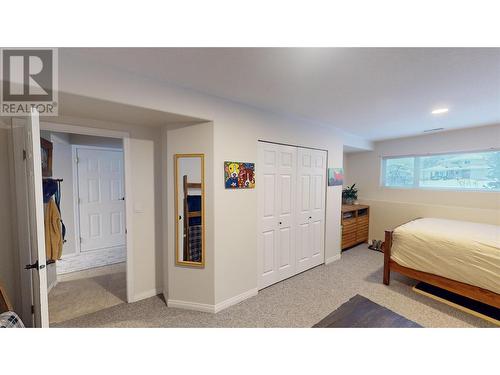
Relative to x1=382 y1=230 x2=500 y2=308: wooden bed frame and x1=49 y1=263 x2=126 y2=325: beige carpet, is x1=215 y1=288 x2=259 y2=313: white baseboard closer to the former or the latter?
x1=49 y1=263 x2=126 y2=325: beige carpet

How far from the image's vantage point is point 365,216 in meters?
4.18

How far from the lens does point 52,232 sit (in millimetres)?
2379

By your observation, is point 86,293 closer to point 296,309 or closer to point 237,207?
point 237,207

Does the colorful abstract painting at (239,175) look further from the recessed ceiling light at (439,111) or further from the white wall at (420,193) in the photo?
the white wall at (420,193)

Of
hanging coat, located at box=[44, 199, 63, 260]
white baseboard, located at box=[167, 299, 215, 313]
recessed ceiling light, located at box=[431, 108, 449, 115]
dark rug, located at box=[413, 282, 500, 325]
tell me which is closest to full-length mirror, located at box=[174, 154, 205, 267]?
white baseboard, located at box=[167, 299, 215, 313]

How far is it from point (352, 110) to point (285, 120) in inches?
31.4

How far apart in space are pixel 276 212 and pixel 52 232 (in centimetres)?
272

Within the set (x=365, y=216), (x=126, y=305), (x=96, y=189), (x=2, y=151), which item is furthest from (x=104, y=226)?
(x=365, y=216)

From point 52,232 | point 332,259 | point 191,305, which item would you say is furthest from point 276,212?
point 52,232

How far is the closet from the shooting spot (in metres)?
2.47

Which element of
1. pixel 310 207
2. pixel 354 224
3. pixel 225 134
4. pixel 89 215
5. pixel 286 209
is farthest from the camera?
pixel 354 224

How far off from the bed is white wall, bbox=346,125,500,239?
26.6 inches

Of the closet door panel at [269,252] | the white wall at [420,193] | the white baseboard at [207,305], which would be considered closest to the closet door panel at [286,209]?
the closet door panel at [269,252]

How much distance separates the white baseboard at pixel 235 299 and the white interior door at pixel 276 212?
151mm
